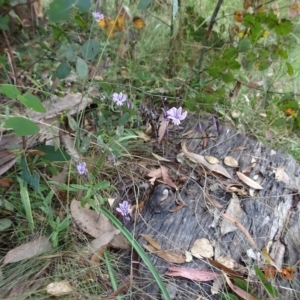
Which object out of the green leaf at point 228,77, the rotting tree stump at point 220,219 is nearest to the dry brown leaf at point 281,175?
the rotting tree stump at point 220,219

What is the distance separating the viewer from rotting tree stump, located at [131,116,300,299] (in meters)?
1.25

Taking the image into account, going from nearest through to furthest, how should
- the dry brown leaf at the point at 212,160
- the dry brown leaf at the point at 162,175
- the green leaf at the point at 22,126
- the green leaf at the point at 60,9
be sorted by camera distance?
the green leaf at the point at 22,126
the green leaf at the point at 60,9
the dry brown leaf at the point at 162,175
the dry brown leaf at the point at 212,160

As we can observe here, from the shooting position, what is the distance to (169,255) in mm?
1285

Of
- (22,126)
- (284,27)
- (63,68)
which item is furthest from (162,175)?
(284,27)

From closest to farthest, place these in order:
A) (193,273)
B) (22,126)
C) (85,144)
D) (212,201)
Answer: (22,126)
(193,273)
(85,144)
(212,201)

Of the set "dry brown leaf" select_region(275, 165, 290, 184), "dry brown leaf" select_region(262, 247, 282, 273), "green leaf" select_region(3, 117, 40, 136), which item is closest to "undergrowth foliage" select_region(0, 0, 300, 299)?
"green leaf" select_region(3, 117, 40, 136)

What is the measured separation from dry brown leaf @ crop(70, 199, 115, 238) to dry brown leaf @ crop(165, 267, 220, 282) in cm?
23

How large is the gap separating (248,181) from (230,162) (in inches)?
4.4

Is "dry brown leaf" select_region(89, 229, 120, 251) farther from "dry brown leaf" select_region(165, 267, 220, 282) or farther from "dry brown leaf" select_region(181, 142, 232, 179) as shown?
"dry brown leaf" select_region(181, 142, 232, 179)

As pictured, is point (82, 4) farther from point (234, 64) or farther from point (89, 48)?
point (234, 64)

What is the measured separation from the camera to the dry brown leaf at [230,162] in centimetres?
161

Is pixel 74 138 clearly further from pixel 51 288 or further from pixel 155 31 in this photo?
pixel 155 31

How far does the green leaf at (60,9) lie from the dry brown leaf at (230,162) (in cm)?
82

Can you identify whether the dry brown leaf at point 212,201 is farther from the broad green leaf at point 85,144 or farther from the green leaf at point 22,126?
the green leaf at point 22,126
